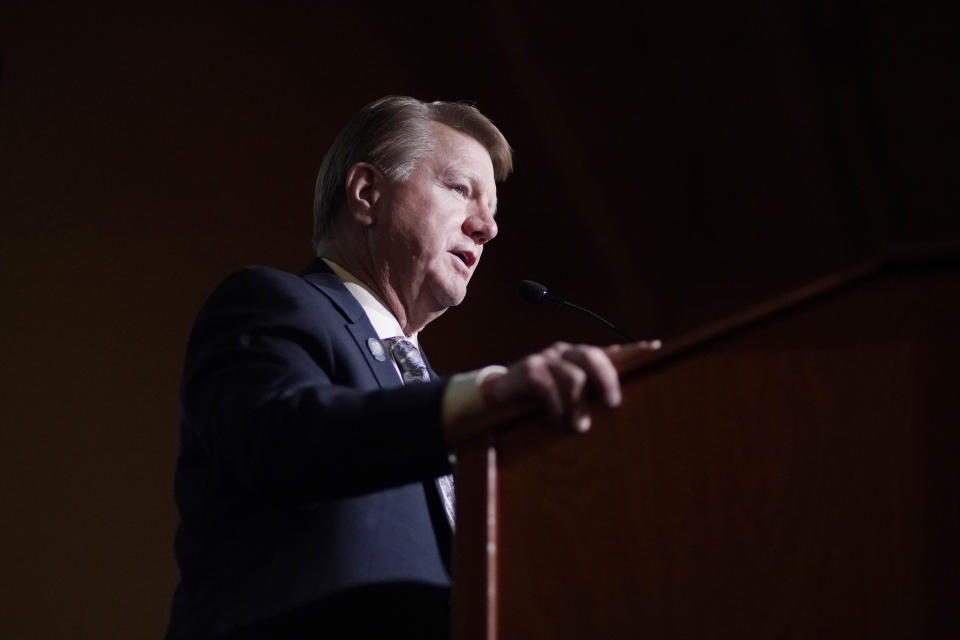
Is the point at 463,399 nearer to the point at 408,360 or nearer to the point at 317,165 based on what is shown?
the point at 408,360

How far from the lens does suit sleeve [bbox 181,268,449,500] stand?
96 cm

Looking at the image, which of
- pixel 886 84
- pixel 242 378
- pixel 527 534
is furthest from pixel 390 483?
pixel 886 84

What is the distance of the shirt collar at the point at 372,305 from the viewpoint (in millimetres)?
1581

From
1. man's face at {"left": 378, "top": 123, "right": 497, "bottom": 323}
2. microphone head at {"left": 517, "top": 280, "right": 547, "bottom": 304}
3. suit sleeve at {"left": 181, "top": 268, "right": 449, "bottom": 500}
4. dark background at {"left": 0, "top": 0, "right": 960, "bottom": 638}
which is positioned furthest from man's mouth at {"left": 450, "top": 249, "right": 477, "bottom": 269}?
dark background at {"left": 0, "top": 0, "right": 960, "bottom": 638}

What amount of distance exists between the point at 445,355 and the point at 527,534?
9.45 feet

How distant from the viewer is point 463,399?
3.10ft

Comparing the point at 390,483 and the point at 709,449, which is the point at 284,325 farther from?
the point at 709,449

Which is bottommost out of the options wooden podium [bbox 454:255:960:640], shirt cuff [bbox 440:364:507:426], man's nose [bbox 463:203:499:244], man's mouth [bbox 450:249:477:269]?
wooden podium [bbox 454:255:960:640]

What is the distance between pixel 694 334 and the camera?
2.90ft

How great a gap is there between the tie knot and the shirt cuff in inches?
20.1

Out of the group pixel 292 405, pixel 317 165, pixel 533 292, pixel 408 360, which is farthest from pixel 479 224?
pixel 317 165

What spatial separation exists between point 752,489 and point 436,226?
98 cm

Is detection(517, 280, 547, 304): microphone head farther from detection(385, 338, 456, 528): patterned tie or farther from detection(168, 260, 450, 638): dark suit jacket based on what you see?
detection(168, 260, 450, 638): dark suit jacket

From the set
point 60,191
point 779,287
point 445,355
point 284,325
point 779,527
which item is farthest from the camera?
point 779,287
